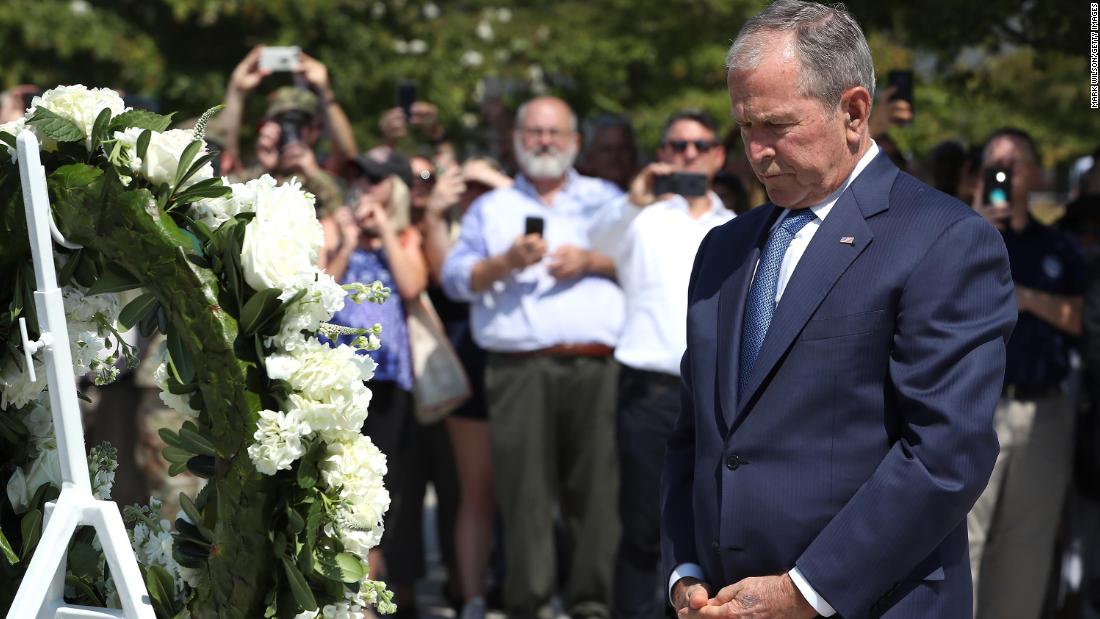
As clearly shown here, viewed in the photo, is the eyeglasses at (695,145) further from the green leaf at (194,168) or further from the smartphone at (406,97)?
the green leaf at (194,168)

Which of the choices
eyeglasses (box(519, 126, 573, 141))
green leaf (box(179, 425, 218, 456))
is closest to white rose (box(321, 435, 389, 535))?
green leaf (box(179, 425, 218, 456))

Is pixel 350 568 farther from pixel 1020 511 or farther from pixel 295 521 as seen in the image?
pixel 1020 511

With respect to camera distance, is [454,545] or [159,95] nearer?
[454,545]

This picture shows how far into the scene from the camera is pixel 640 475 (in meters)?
6.03

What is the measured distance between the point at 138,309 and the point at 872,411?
1.52m

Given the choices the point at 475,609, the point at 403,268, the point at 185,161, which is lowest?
the point at 475,609

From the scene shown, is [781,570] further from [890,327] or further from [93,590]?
[93,590]

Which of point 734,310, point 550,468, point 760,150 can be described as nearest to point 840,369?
point 734,310

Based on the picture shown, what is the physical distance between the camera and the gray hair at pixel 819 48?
2.96 meters

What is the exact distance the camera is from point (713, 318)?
127 inches

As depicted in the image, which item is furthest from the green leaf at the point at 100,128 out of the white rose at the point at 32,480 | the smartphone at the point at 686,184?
the smartphone at the point at 686,184

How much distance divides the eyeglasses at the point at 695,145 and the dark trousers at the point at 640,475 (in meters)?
1.03

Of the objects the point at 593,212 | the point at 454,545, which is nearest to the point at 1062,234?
the point at 593,212

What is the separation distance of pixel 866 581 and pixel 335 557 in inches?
42.5
